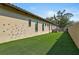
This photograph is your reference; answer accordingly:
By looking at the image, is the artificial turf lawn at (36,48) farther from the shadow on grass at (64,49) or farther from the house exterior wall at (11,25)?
the house exterior wall at (11,25)

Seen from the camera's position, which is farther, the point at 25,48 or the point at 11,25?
the point at 11,25

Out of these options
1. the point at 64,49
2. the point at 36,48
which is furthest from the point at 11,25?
the point at 64,49

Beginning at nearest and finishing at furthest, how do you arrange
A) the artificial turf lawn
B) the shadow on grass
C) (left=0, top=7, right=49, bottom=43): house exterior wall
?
1. the shadow on grass
2. the artificial turf lawn
3. (left=0, top=7, right=49, bottom=43): house exterior wall

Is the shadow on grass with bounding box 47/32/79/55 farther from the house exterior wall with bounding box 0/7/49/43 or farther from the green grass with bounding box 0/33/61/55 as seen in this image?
the house exterior wall with bounding box 0/7/49/43

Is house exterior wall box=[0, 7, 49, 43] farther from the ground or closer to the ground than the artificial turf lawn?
farther from the ground

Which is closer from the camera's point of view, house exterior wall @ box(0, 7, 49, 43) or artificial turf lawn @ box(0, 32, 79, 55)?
artificial turf lawn @ box(0, 32, 79, 55)

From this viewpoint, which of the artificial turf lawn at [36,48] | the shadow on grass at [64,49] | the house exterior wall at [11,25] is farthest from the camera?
the house exterior wall at [11,25]

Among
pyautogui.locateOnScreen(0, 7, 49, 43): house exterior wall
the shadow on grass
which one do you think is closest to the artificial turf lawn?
the shadow on grass

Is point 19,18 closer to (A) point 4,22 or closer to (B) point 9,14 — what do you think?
(B) point 9,14

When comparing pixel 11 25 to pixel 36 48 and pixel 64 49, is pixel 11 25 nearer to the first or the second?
pixel 36 48

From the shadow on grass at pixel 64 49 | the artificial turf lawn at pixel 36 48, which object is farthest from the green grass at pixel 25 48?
the shadow on grass at pixel 64 49

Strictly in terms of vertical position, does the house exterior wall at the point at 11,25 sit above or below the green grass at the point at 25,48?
above
